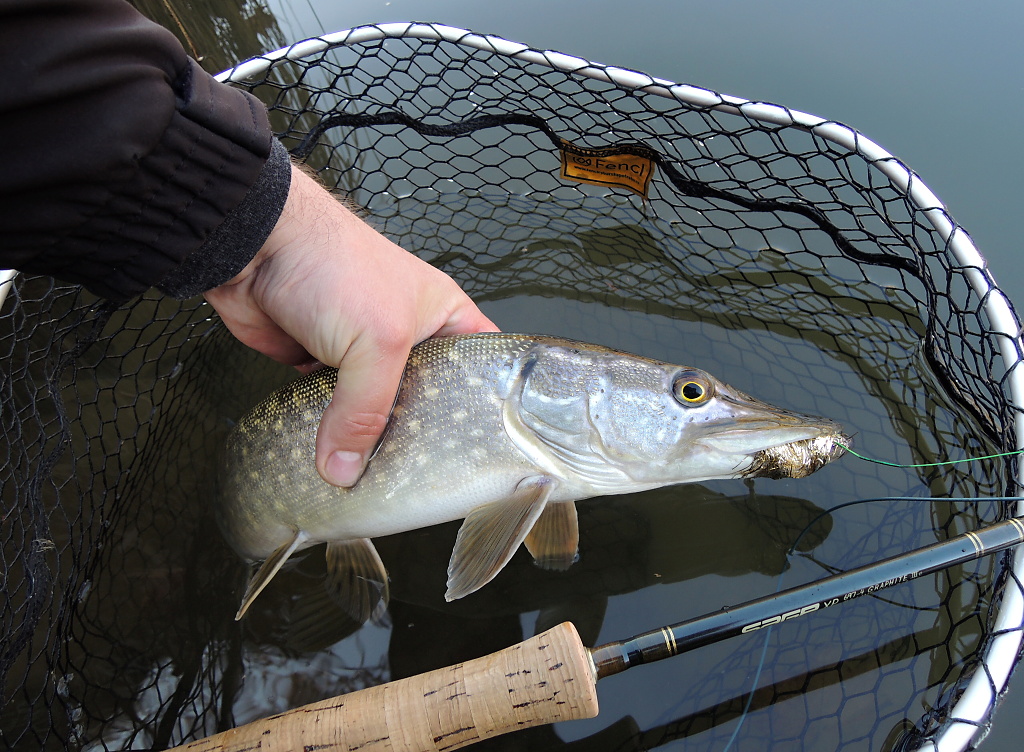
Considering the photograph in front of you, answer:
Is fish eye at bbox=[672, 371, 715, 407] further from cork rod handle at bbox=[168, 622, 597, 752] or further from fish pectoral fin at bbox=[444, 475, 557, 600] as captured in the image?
cork rod handle at bbox=[168, 622, 597, 752]

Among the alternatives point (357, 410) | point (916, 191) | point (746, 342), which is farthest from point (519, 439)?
point (916, 191)

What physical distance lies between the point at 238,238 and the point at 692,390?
1323 mm

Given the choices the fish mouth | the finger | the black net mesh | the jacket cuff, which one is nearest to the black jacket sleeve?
the jacket cuff

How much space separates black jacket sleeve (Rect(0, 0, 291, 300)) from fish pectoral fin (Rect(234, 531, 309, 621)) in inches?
36.6

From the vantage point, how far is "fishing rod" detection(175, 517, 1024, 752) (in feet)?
4.71

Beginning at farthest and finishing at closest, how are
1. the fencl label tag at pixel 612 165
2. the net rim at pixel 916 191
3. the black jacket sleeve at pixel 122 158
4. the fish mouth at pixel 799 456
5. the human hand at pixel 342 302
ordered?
the fencl label tag at pixel 612 165 < the fish mouth at pixel 799 456 < the human hand at pixel 342 302 < the net rim at pixel 916 191 < the black jacket sleeve at pixel 122 158

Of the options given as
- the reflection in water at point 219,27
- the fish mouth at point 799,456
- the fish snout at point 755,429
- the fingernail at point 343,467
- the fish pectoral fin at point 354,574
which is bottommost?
the fish pectoral fin at point 354,574

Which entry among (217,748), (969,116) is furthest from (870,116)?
(217,748)

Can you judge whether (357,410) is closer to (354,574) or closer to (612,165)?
(354,574)

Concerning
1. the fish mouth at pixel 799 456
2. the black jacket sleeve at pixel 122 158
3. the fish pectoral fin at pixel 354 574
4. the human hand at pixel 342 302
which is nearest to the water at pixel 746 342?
the fish pectoral fin at pixel 354 574

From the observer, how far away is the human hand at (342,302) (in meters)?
1.69

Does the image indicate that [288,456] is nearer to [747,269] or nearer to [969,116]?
[747,269]

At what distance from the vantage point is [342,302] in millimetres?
1676

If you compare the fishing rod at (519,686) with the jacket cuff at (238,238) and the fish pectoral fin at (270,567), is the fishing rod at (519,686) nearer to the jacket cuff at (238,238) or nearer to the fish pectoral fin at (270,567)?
the fish pectoral fin at (270,567)
